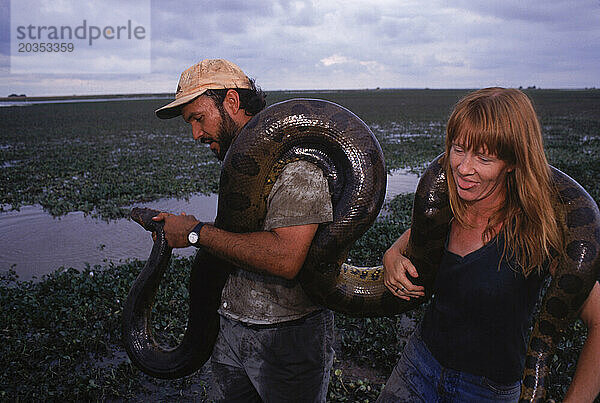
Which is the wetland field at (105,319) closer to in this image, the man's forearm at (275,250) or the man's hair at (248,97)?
the man's forearm at (275,250)

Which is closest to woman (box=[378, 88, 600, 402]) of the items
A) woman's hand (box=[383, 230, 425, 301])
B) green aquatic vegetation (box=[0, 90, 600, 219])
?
woman's hand (box=[383, 230, 425, 301])

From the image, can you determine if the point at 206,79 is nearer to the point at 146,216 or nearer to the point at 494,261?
the point at 146,216

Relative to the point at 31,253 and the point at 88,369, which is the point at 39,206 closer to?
the point at 31,253

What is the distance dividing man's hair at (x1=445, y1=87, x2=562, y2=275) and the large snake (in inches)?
11.7

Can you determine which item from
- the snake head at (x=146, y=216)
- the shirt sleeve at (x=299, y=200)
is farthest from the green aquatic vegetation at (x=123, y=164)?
the snake head at (x=146, y=216)

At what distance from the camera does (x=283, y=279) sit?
225 cm

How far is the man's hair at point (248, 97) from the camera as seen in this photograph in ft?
8.23

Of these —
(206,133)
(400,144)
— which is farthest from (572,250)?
(400,144)

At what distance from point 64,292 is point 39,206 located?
607 centimetres

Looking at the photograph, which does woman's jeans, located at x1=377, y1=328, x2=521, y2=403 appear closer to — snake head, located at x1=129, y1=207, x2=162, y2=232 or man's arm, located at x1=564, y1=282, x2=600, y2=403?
man's arm, located at x1=564, y1=282, x2=600, y2=403

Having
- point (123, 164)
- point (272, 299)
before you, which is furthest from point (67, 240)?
point (123, 164)

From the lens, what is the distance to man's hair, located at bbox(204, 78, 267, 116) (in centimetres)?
251

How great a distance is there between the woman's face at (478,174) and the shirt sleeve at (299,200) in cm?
63

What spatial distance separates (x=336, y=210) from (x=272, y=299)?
59 centimetres
